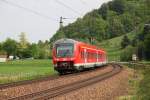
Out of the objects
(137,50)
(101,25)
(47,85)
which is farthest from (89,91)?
(101,25)

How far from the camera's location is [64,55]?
137 feet

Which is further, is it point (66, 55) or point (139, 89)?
point (66, 55)

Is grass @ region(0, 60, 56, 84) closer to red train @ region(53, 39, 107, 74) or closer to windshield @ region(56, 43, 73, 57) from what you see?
red train @ region(53, 39, 107, 74)

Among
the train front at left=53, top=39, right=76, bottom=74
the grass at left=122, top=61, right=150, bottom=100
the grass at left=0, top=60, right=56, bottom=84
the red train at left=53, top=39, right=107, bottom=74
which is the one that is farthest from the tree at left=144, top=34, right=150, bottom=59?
the train front at left=53, top=39, right=76, bottom=74

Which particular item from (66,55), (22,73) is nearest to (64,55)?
(66,55)

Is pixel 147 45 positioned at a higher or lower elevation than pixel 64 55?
higher

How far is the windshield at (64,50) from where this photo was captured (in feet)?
137

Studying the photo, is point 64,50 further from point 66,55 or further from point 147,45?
point 147,45

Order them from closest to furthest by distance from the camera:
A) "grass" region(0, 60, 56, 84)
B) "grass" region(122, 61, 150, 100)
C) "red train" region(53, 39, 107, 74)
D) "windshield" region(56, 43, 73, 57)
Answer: "grass" region(122, 61, 150, 100), "grass" region(0, 60, 56, 84), "red train" region(53, 39, 107, 74), "windshield" region(56, 43, 73, 57)

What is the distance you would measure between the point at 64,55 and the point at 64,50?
1.47 ft

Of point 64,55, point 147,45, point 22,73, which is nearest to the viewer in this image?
point 64,55

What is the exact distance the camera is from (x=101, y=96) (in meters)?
23.3

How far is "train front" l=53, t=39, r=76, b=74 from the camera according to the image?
41.5 meters

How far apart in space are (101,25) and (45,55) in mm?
26243
